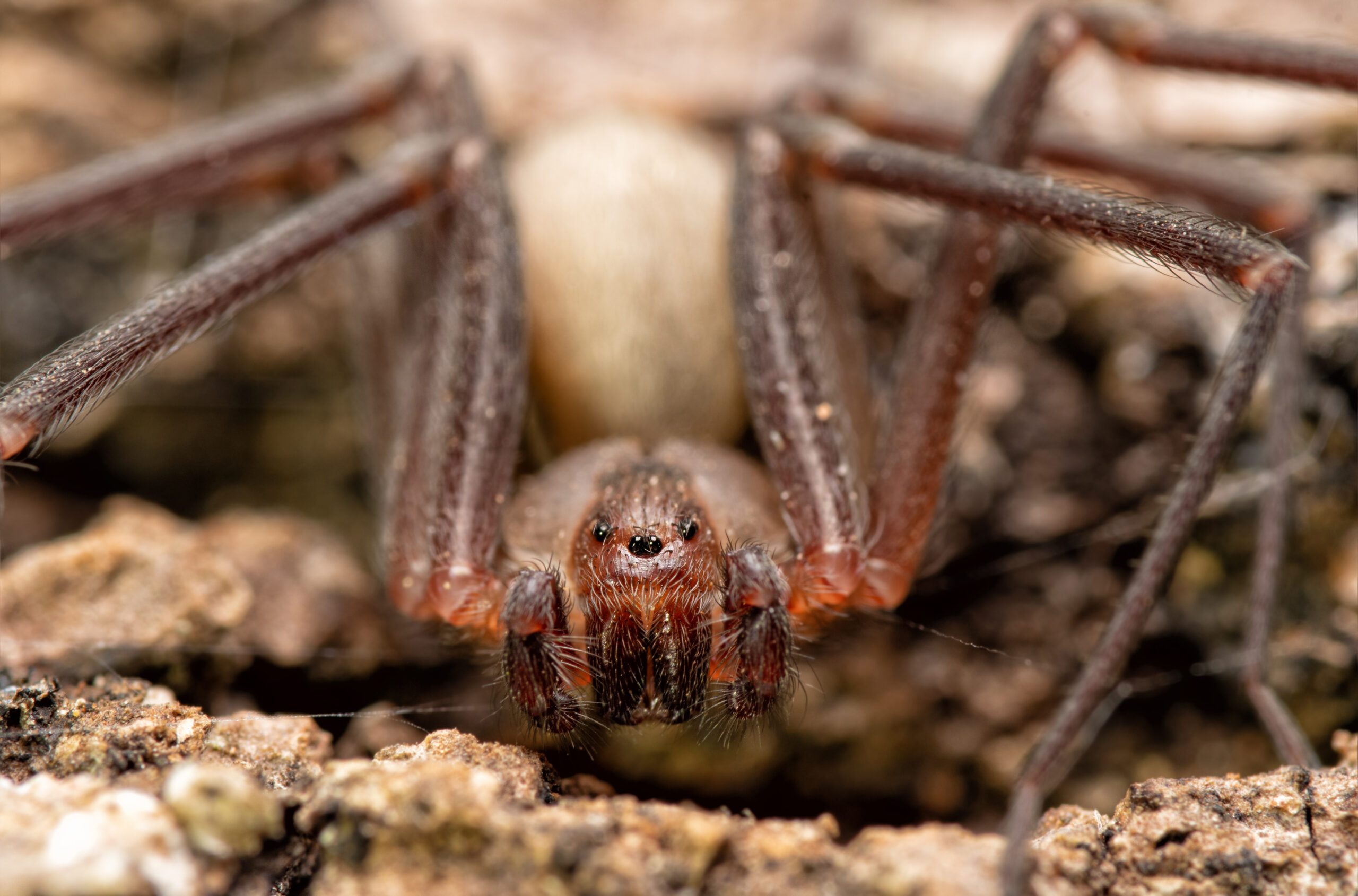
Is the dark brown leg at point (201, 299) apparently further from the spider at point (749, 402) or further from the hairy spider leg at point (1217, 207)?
the hairy spider leg at point (1217, 207)

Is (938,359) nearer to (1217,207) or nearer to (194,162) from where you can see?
(1217,207)

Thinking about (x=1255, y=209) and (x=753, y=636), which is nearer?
(x=753, y=636)

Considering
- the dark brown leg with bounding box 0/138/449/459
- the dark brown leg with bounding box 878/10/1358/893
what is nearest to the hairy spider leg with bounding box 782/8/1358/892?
the dark brown leg with bounding box 878/10/1358/893

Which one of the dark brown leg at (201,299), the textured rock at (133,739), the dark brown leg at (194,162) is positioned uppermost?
the dark brown leg at (194,162)

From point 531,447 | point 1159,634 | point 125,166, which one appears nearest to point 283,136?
point 125,166

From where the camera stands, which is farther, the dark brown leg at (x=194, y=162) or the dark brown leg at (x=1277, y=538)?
the dark brown leg at (x=194, y=162)

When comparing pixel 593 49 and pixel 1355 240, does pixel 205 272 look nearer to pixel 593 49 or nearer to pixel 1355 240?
pixel 593 49

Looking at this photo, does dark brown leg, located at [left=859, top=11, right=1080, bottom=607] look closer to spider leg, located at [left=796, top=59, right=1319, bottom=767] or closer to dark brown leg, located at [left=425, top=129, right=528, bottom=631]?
spider leg, located at [left=796, top=59, right=1319, bottom=767]

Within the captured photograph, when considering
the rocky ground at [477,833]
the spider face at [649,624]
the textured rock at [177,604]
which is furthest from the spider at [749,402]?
the textured rock at [177,604]

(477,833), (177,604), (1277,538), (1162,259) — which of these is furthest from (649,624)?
(1277,538)
